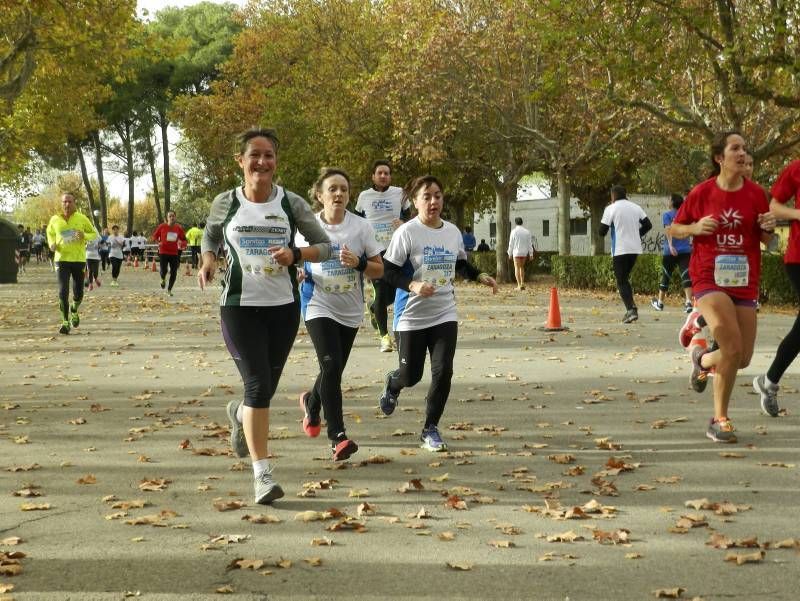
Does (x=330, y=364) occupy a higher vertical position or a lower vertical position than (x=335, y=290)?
lower

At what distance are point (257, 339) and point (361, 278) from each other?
63.7 inches

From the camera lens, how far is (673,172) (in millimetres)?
43125

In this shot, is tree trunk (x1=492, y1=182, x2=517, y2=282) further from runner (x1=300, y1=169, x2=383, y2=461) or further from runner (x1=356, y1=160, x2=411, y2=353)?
runner (x1=300, y1=169, x2=383, y2=461)

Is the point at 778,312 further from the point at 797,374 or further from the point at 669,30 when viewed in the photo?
the point at 797,374

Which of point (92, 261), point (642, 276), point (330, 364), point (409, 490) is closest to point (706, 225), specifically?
point (330, 364)

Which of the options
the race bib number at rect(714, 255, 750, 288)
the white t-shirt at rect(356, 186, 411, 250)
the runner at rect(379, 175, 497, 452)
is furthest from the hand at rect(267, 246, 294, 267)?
the white t-shirt at rect(356, 186, 411, 250)

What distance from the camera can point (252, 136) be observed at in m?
6.33

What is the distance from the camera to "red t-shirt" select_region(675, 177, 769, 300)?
305 inches

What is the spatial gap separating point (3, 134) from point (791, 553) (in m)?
24.0

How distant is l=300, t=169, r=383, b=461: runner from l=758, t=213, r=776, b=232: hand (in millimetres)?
2428

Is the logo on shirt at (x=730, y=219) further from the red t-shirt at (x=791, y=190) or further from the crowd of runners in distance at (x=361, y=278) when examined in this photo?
the red t-shirt at (x=791, y=190)

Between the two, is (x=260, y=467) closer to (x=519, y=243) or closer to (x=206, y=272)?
(x=206, y=272)

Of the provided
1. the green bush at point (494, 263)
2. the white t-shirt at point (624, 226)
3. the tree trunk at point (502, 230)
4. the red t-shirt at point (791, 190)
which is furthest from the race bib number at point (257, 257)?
the green bush at point (494, 263)

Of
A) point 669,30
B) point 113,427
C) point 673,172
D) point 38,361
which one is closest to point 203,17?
point 673,172
